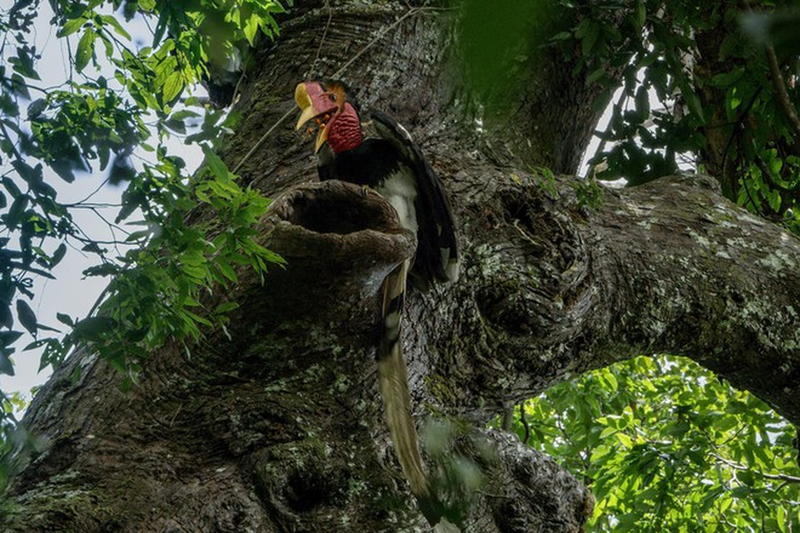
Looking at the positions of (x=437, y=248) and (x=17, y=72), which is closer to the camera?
(x=17, y=72)

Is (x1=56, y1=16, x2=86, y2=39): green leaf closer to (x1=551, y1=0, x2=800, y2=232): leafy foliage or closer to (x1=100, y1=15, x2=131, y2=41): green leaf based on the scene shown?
(x1=100, y1=15, x2=131, y2=41): green leaf

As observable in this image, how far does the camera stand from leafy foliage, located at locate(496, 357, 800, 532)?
11.8ft

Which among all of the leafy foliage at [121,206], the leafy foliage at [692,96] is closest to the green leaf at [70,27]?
the leafy foliage at [121,206]

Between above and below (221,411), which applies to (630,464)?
below

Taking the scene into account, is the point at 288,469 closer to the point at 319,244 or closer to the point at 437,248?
the point at 319,244

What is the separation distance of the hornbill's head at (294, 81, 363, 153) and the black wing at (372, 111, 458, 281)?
0.08 m

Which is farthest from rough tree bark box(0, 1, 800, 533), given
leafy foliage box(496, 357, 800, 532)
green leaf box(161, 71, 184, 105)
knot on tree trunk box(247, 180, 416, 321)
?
leafy foliage box(496, 357, 800, 532)

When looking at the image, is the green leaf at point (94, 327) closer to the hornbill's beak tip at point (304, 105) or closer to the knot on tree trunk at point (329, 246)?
the knot on tree trunk at point (329, 246)

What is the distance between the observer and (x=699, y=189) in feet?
8.96

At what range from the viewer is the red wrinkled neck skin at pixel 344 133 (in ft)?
7.21

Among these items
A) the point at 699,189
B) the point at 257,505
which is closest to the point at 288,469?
the point at 257,505

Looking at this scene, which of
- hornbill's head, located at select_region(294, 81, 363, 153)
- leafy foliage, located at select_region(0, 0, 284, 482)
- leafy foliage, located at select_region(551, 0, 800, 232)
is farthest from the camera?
leafy foliage, located at select_region(551, 0, 800, 232)

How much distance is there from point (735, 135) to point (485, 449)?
169 cm

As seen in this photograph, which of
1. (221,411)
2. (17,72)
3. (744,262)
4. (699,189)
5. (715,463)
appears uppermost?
(17,72)
